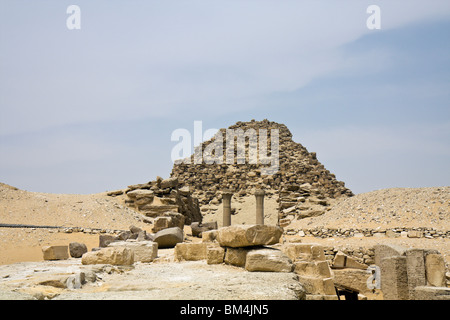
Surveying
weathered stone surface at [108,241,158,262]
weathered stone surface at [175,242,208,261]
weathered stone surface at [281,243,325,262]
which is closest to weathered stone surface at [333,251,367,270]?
weathered stone surface at [281,243,325,262]

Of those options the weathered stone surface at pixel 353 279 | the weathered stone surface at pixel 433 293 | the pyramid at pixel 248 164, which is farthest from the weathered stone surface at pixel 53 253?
the pyramid at pixel 248 164

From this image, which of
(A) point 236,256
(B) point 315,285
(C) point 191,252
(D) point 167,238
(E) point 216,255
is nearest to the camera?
(B) point 315,285

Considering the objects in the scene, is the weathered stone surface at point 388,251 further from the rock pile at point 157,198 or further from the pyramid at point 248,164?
the pyramid at point 248,164

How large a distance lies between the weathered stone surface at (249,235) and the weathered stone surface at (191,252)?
2.18 m

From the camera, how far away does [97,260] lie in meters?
8.13

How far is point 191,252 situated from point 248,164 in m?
58.6

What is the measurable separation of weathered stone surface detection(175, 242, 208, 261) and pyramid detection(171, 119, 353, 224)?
138 feet

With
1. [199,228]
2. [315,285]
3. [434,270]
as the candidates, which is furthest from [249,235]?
[199,228]

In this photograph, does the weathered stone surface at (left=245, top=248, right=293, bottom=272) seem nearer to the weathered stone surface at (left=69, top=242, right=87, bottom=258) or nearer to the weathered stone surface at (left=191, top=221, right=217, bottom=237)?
the weathered stone surface at (left=69, top=242, right=87, bottom=258)

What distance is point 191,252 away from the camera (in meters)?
9.95

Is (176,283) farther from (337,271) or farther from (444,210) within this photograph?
(444,210)

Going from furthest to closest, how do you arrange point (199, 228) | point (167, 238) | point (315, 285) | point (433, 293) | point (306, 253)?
point (199, 228), point (167, 238), point (306, 253), point (315, 285), point (433, 293)

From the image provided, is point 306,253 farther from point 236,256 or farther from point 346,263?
point 346,263
